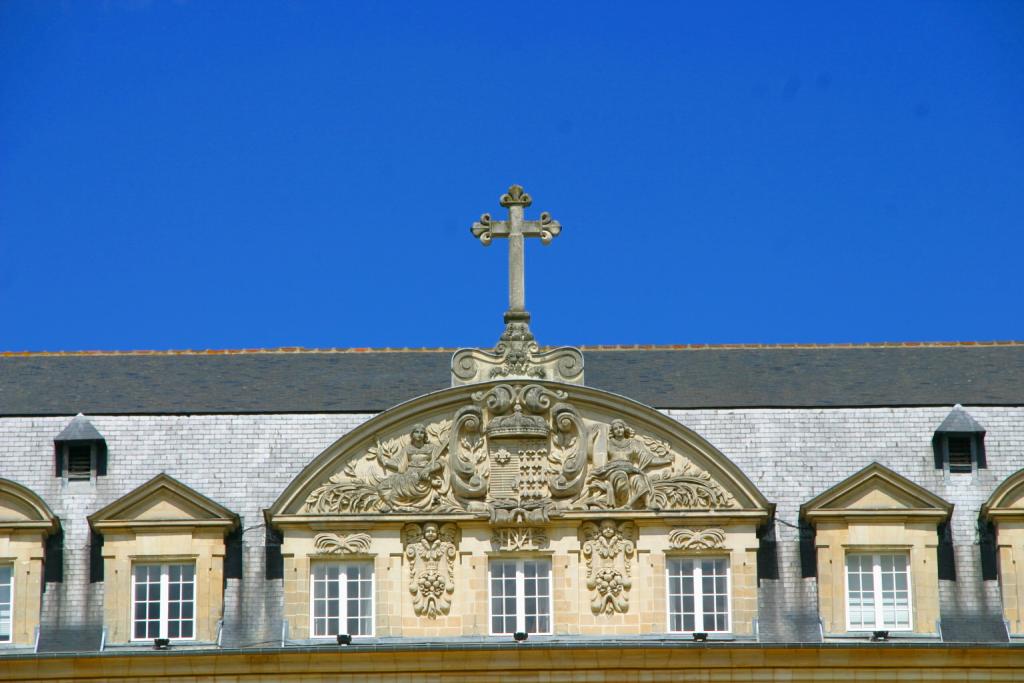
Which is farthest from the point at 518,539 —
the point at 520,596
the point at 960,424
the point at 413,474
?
the point at 960,424

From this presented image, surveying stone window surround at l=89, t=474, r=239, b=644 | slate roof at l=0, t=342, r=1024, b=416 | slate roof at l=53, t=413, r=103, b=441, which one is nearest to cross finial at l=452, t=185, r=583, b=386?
slate roof at l=0, t=342, r=1024, b=416

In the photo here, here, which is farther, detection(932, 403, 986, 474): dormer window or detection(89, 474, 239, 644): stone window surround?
detection(932, 403, 986, 474): dormer window

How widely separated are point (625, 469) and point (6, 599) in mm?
9746

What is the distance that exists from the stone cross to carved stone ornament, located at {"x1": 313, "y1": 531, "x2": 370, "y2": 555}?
4.49 m

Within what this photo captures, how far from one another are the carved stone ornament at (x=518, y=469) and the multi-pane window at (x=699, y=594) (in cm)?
90

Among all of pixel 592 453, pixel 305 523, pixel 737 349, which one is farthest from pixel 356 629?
pixel 737 349

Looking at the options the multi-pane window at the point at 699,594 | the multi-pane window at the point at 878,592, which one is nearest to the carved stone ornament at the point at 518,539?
the multi-pane window at the point at 699,594

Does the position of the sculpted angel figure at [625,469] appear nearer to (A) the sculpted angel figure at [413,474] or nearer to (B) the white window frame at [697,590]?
(B) the white window frame at [697,590]

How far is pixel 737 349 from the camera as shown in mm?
46938

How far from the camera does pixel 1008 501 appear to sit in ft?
134

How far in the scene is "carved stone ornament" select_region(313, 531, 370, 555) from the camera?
40.8 metres

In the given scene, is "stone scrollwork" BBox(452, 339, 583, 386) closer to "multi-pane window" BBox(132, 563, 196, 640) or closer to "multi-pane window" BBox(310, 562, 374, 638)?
"multi-pane window" BBox(310, 562, 374, 638)

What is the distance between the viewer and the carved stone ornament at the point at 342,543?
40.8 meters

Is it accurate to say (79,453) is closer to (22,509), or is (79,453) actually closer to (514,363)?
(22,509)
